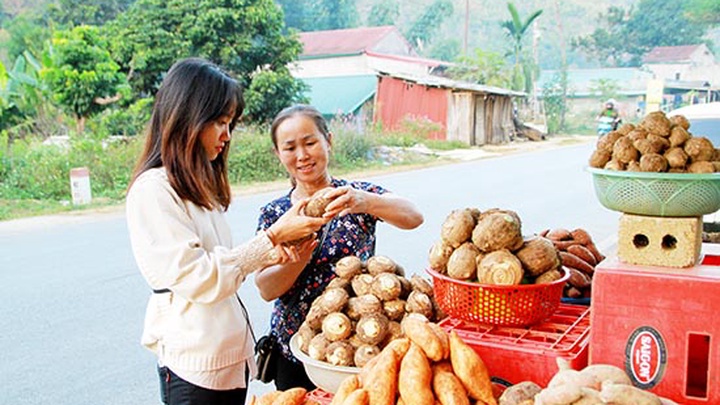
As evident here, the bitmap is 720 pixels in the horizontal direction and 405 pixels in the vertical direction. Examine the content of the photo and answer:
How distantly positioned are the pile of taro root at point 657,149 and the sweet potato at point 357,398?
0.97 meters

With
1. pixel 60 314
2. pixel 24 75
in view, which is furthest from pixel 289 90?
pixel 60 314

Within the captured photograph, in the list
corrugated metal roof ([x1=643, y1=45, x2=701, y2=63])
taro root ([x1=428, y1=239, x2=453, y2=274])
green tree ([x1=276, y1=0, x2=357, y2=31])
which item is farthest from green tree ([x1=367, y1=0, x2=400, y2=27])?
taro root ([x1=428, y1=239, x2=453, y2=274])

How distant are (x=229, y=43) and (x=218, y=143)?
612 inches

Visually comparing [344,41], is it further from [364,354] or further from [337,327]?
[364,354]

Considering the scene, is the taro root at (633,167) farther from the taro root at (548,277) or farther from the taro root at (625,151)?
the taro root at (548,277)

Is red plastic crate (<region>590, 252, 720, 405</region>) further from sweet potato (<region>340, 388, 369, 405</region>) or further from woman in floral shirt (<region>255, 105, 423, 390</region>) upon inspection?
woman in floral shirt (<region>255, 105, 423, 390</region>)

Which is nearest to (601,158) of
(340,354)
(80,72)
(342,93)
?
(340,354)

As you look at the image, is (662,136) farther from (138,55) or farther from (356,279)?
(138,55)

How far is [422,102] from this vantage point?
24.5 m

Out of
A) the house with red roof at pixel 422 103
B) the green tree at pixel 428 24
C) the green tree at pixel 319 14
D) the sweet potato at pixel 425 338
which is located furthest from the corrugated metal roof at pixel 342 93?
the sweet potato at pixel 425 338

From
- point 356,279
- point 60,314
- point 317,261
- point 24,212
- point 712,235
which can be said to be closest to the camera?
point 356,279

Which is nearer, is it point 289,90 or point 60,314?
point 60,314

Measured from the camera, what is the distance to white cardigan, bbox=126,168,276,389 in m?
2.01

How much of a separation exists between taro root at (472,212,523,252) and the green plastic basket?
0.31 metres
